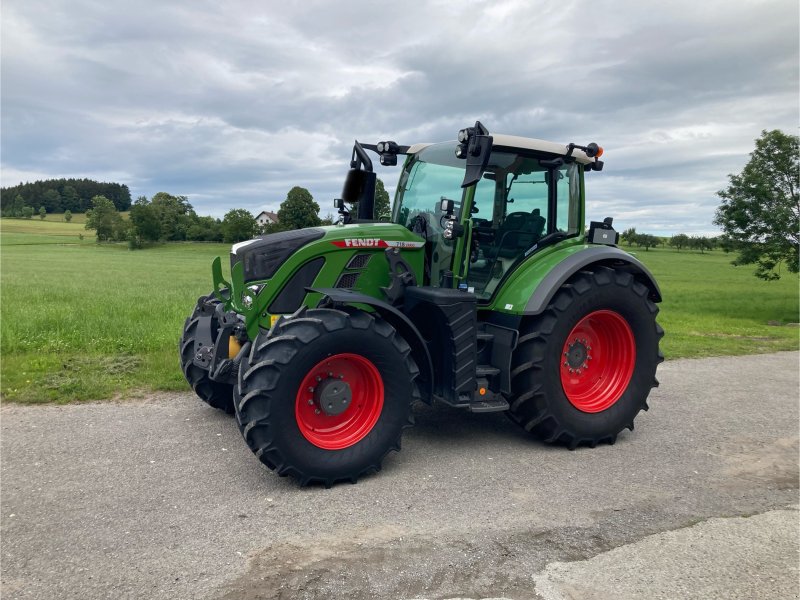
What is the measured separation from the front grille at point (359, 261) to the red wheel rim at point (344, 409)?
2.94ft

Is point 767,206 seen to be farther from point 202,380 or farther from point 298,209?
point 298,209

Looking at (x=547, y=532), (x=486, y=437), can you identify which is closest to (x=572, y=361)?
(x=486, y=437)

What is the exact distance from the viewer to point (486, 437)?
5.80 metres

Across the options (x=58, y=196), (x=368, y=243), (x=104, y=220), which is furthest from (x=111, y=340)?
(x=58, y=196)

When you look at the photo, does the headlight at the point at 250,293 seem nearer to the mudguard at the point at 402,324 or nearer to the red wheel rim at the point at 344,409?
the mudguard at the point at 402,324

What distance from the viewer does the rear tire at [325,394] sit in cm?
435

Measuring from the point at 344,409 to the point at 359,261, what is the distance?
1.28 metres

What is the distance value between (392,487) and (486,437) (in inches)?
58.6

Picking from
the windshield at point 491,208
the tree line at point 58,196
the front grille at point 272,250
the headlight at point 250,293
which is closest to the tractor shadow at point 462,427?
the windshield at point 491,208

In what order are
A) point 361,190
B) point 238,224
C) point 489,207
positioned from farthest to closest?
1. point 238,224
2. point 361,190
3. point 489,207

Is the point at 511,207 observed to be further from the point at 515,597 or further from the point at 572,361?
the point at 515,597

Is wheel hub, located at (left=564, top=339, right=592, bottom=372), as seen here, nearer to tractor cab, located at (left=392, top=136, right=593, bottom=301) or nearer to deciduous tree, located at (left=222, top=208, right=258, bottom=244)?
tractor cab, located at (left=392, top=136, right=593, bottom=301)

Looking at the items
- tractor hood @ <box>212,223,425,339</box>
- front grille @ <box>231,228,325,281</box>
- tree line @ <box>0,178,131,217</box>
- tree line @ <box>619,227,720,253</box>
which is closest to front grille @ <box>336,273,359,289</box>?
tractor hood @ <box>212,223,425,339</box>

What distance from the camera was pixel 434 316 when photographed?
5.22 metres
